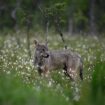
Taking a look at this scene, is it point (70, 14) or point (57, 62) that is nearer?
point (57, 62)

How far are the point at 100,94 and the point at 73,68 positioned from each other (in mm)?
7838

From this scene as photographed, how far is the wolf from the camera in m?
15.3

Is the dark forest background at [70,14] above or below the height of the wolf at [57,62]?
above

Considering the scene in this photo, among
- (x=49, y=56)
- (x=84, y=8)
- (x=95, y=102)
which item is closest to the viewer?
(x=95, y=102)

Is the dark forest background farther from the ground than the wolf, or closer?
farther from the ground

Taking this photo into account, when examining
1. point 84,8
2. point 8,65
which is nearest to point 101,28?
point 84,8

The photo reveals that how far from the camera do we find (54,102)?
8.58 meters

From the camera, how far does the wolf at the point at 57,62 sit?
15.3 meters

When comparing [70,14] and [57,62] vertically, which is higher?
[70,14]

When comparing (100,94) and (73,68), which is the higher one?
(73,68)

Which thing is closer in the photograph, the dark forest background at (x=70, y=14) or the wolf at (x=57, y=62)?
the wolf at (x=57, y=62)

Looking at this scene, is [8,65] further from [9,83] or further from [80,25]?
[80,25]

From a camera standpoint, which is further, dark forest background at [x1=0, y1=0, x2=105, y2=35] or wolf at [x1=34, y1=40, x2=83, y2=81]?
dark forest background at [x1=0, y1=0, x2=105, y2=35]

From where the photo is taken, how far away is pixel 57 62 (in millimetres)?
15812
